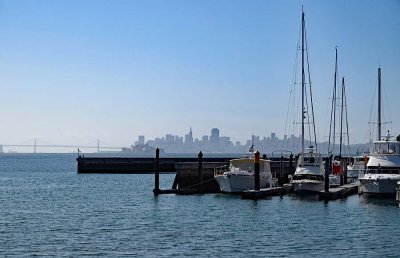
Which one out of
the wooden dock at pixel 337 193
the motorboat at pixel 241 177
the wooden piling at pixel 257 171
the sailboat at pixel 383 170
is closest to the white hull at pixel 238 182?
the motorboat at pixel 241 177

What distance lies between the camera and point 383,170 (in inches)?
2213

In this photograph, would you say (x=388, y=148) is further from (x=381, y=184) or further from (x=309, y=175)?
(x=309, y=175)

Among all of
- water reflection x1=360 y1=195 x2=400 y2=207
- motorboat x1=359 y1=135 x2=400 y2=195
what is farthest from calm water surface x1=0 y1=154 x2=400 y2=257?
motorboat x1=359 y1=135 x2=400 y2=195

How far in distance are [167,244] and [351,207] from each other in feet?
68.3

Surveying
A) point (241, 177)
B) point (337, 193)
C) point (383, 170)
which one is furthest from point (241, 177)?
point (383, 170)

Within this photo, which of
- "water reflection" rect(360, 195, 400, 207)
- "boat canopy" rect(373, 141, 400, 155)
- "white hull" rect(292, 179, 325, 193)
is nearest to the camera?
"water reflection" rect(360, 195, 400, 207)

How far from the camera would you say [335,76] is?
82812mm

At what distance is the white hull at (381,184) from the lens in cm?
5438

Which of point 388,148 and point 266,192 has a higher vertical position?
point 388,148

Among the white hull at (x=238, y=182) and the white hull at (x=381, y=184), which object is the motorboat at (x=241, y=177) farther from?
the white hull at (x=381, y=184)

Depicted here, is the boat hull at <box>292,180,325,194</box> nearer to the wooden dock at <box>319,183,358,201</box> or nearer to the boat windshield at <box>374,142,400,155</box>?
the wooden dock at <box>319,183,358,201</box>

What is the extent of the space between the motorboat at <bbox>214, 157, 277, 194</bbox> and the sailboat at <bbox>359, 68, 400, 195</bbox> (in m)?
8.19

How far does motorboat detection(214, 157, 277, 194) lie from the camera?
2228 inches

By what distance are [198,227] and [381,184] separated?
2055 cm
